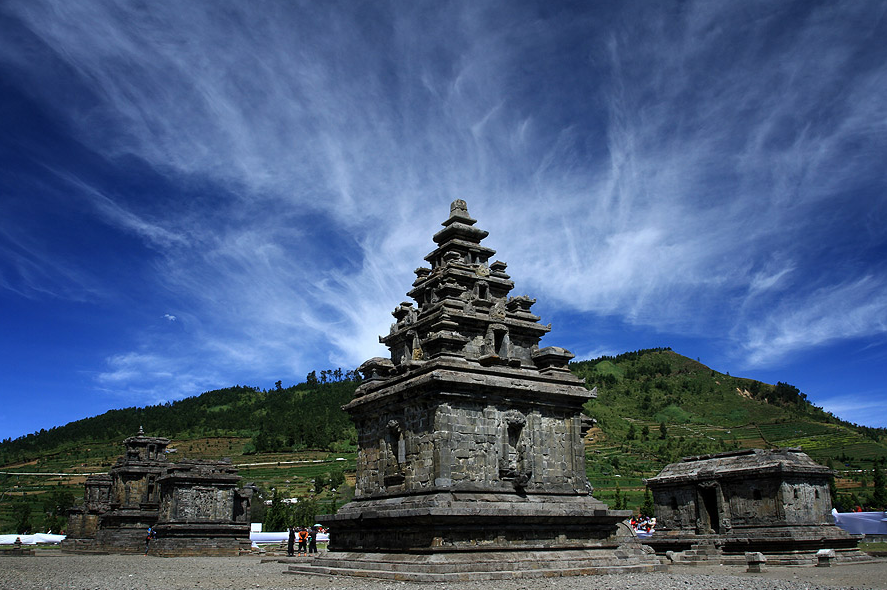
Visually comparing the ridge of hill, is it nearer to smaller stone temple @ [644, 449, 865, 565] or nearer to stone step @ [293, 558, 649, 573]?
smaller stone temple @ [644, 449, 865, 565]

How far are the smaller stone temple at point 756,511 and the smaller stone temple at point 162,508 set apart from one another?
25073 millimetres

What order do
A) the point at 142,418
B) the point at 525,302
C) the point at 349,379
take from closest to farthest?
1. the point at 525,302
2. the point at 142,418
3. the point at 349,379

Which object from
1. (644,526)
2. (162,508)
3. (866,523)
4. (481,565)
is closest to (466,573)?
(481,565)

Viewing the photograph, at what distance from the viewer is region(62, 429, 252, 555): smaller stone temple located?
38.3m

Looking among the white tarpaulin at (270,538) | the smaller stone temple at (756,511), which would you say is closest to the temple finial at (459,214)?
the smaller stone temple at (756,511)

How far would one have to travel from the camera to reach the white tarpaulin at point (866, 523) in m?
41.9

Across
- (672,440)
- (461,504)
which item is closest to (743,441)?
(672,440)

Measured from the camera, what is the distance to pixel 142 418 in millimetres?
143750

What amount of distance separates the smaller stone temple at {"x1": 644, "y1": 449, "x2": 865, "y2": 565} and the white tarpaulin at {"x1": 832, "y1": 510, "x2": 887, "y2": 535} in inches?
534

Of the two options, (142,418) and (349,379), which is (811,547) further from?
(349,379)

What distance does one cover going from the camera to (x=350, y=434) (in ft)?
418

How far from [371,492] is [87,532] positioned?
1411 inches

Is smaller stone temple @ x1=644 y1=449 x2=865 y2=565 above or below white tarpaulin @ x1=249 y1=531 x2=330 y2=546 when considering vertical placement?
above

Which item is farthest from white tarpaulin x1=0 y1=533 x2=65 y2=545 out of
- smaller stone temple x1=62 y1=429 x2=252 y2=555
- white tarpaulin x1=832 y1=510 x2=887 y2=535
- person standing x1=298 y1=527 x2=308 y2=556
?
white tarpaulin x1=832 y1=510 x2=887 y2=535
